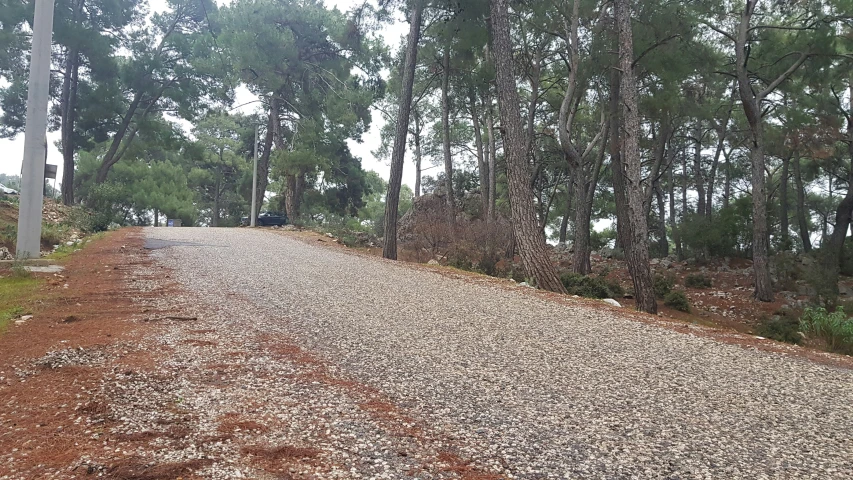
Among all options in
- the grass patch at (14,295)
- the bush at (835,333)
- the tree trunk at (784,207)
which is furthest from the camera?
the tree trunk at (784,207)

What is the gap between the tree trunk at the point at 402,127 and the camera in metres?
13.8

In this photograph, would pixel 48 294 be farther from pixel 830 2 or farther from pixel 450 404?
pixel 830 2

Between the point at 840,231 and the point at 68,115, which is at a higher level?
the point at 68,115

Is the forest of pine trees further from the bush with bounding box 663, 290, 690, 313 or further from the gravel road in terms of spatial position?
the gravel road

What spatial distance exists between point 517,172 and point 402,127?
487 centimetres

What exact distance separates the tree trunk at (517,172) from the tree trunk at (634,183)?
5.45ft

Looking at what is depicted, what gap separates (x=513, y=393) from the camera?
3.54m

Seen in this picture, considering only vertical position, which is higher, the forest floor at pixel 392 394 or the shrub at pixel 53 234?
the shrub at pixel 53 234

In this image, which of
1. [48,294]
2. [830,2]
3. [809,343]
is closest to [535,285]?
[809,343]

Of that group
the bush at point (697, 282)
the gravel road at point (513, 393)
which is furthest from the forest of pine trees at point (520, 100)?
the gravel road at point (513, 393)

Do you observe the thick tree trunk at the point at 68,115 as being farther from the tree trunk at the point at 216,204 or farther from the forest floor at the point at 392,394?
the tree trunk at the point at 216,204

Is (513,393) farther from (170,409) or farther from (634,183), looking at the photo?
(634,183)

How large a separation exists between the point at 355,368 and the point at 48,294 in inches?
173

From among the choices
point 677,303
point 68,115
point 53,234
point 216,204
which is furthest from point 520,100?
point 216,204
